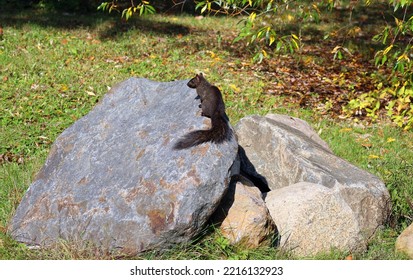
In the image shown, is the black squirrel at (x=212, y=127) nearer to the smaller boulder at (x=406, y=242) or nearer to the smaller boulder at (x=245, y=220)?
the smaller boulder at (x=245, y=220)

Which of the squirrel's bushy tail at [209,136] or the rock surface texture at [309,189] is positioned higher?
the squirrel's bushy tail at [209,136]

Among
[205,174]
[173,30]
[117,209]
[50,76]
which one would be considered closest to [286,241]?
[205,174]

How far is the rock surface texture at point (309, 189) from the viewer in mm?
5398

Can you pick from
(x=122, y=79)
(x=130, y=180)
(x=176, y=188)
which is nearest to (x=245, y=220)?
(x=176, y=188)

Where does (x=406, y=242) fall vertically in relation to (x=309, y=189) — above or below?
below

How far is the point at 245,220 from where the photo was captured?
510 centimetres

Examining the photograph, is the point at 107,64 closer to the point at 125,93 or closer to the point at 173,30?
the point at 173,30

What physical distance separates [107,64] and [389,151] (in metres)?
4.57

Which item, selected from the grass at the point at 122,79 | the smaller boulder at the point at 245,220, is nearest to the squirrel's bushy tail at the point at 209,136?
the smaller boulder at the point at 245,220

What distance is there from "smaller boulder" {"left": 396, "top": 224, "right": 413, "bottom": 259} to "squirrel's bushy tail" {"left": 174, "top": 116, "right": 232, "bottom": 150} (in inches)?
64.3

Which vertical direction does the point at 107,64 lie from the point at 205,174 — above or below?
below

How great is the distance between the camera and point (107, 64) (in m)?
10.5

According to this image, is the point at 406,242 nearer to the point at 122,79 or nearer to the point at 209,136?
the point at 209,136

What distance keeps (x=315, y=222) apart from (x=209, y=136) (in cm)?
110
